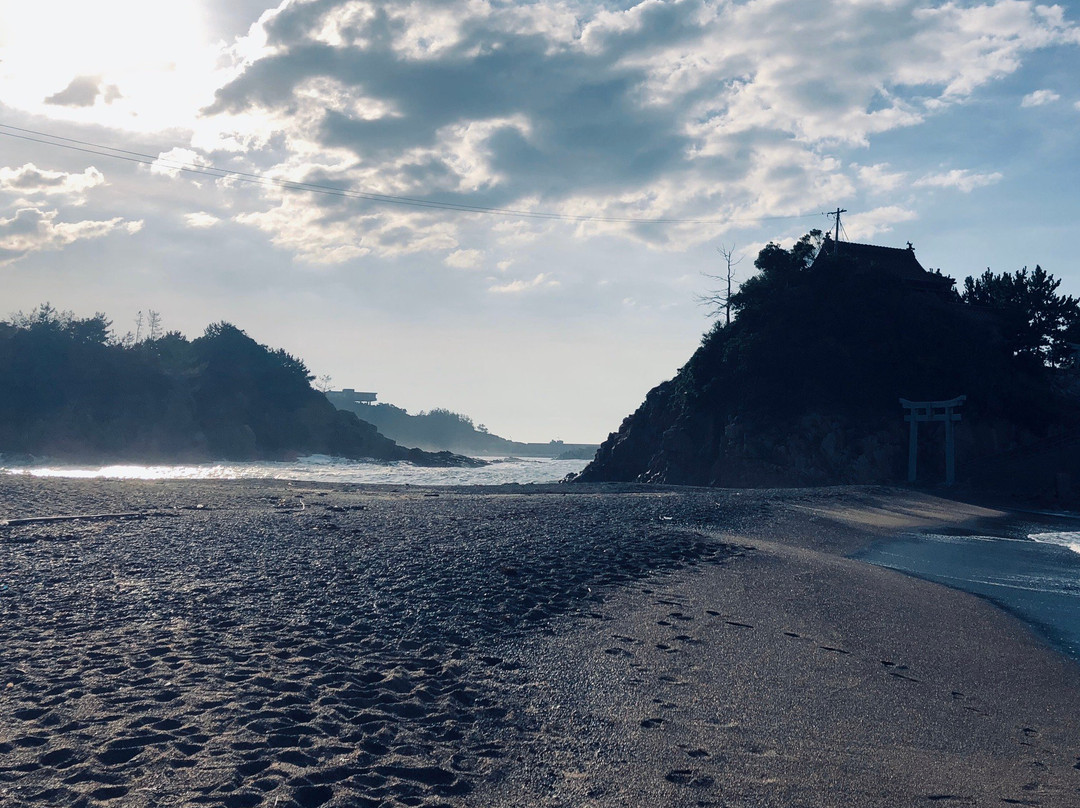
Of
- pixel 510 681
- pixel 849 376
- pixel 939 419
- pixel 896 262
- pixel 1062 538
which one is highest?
pixel 896 262

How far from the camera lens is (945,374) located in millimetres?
32625

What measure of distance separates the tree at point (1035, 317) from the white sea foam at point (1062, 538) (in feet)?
67.1

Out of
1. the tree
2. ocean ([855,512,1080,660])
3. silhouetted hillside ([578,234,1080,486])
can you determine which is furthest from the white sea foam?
the tree

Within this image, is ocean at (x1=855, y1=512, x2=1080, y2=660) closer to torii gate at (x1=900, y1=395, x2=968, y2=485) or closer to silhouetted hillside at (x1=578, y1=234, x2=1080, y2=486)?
torii gate at (x1=900, y1=395, x2=968, y2=485)

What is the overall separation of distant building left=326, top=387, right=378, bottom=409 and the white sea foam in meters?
111

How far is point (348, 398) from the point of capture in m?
122

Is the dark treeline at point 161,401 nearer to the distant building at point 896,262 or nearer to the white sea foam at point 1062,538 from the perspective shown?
the distant building at point 896,262

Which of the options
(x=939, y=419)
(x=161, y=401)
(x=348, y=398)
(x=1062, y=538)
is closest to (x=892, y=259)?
(x=939, y=419)

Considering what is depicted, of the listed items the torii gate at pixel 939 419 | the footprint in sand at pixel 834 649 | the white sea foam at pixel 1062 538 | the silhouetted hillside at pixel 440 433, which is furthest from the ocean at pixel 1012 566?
the silhouetted hillside at pixel 440 433

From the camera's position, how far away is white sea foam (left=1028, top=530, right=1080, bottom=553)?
49.3 feet

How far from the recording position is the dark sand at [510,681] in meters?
3.52

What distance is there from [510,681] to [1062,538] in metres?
16.0

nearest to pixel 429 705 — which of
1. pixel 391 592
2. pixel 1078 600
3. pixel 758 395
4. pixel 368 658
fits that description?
pixel 368 658

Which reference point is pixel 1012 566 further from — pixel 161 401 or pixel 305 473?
pixel 161 401
